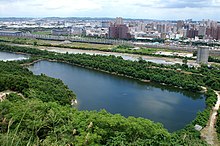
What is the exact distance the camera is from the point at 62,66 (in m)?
11.2

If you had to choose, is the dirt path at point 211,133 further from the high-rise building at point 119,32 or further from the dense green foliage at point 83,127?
the high-rise building at point 119,32

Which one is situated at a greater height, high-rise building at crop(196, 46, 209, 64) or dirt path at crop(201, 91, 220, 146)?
high-rise building at crop(196, 46, 209, 64)

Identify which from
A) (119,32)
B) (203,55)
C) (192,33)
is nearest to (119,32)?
(119,32)

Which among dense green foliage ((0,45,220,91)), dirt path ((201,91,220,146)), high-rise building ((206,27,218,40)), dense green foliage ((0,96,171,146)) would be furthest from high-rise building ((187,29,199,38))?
dense green foliage ((0,96,171,146))

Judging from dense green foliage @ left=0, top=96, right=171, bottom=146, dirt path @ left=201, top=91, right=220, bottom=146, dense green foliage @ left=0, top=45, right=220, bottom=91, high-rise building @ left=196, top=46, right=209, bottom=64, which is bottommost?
dirt path @ left=201, top=91, right=220, bottom=146

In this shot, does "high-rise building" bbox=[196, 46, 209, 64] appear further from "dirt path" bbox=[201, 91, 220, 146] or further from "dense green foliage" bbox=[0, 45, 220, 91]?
"dirt path" bbox=[201, 91, 220, 146]

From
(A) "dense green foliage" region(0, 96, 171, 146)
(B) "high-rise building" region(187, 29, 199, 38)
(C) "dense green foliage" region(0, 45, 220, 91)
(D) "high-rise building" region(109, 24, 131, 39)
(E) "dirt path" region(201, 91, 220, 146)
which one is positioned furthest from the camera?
(B) "high-rise building" region(187, 29, 199, 38)

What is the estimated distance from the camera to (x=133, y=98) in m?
7.27

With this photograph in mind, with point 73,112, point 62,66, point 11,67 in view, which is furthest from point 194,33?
point 73,112

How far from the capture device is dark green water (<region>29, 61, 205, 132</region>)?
611 cm

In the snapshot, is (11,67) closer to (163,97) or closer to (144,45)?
(163,97)

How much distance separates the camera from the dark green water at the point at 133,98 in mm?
6105

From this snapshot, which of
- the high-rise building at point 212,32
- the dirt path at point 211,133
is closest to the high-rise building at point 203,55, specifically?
the dirt path at point 211,133

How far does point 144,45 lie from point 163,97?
1009 cm
